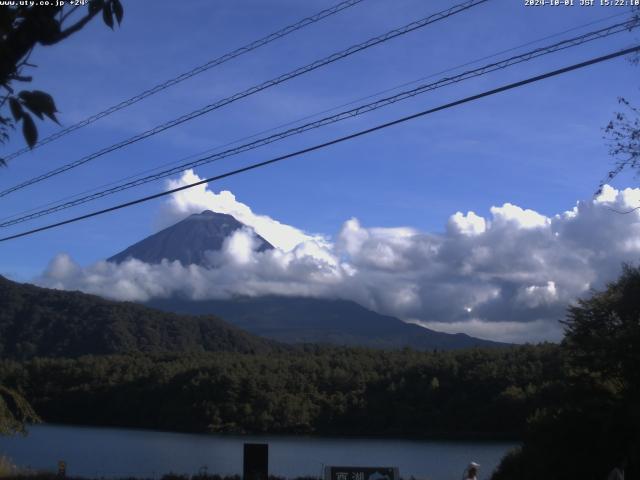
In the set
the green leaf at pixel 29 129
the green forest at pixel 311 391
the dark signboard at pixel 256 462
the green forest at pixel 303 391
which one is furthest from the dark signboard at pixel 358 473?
the green forest at pixel 303 391

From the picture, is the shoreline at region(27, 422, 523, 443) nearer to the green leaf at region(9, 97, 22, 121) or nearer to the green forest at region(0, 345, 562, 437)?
the green forest at region(0, 345, 562, 437)

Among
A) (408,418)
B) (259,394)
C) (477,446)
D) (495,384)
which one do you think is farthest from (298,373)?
(477,446)

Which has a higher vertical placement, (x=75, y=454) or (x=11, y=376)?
(x=11, y=376)

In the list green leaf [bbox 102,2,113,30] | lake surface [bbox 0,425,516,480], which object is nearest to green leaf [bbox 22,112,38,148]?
green leaf [bbox 102,2,113,30]

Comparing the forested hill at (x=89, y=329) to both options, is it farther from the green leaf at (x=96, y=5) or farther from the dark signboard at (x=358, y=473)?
the green leaf at (x=96, y=5)

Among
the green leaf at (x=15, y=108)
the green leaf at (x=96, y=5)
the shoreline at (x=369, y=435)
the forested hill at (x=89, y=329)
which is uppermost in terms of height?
the forested hill at (x=89, y=329)

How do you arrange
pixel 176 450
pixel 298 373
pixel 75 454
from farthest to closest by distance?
pixel 298 373, pixel 176 450, pixel 75 454

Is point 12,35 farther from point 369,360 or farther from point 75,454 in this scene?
point 369,360
